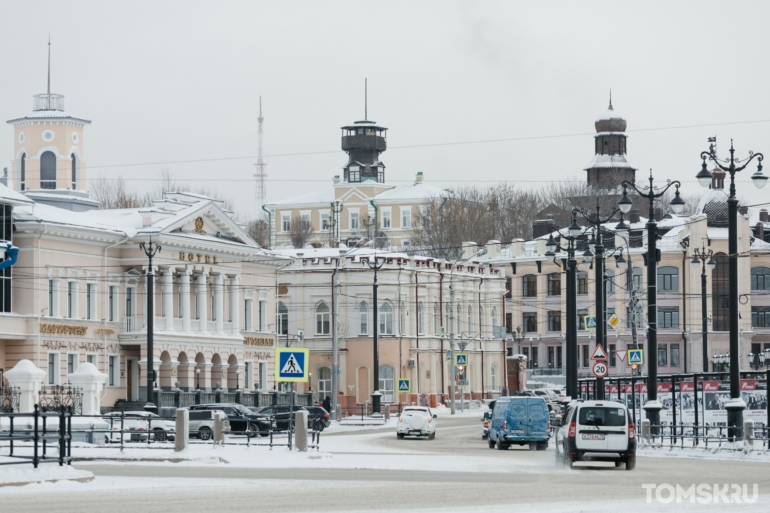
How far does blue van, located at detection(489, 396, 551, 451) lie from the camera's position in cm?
4400

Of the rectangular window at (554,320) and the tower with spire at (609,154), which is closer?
the rectangular window at (554,320)

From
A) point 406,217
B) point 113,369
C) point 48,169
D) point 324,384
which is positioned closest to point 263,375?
point 324,384

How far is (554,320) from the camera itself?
376 feet

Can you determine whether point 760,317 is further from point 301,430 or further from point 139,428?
point 301,430

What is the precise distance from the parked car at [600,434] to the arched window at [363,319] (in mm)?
60046

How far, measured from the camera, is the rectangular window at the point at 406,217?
162 m

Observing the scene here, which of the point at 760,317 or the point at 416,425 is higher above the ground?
the point at 760,317

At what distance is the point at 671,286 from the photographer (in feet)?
365

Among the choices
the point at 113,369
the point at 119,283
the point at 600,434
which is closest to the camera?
the point at 600,434

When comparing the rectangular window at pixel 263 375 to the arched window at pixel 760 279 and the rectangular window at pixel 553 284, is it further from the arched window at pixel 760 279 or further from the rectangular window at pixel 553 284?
the arched window at pixel 760 279

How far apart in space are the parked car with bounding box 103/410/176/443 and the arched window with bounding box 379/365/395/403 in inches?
1613

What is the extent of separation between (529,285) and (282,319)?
87.1 feet

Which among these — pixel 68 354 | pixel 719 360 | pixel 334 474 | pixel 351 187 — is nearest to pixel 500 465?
pixel 334 474

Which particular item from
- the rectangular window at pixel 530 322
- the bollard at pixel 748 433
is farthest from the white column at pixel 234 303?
the bollard at pixel 748 433
